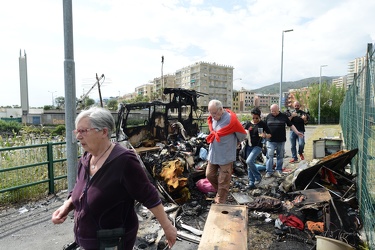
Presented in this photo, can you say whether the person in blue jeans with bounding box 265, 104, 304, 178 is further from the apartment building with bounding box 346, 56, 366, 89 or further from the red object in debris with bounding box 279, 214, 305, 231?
the red object in debris with bounding box 279, 214, 305, 231

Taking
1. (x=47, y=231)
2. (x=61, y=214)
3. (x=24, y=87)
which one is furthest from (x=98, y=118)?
(x=24, y=87)

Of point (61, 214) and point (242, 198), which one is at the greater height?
point (61, 214)

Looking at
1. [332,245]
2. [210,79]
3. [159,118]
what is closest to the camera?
[332,245]

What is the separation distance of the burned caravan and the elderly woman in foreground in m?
4.84

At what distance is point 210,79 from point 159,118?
10787cm

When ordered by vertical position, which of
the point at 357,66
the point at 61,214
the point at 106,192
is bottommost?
the point at 61,214

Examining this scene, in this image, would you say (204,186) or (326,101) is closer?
(204,186)

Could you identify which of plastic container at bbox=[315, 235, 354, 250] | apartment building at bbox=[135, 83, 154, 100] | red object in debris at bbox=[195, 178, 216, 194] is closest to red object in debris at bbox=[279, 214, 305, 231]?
plastic container at bbox=[315, 235, 354, 250]

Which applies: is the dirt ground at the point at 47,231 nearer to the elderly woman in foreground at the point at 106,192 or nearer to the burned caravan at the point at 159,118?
the elderly woman in foreground at the point at 106,192

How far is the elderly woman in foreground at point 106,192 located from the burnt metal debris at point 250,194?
2152 millimetres

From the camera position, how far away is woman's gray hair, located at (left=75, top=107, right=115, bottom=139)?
1.88 meters

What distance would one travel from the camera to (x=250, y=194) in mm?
6066

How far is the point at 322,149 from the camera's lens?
8547 mm

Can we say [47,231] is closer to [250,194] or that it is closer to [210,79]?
[250,194]
